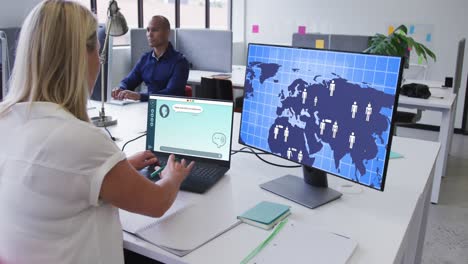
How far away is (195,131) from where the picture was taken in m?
1.47

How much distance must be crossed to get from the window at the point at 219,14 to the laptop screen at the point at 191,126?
498cm

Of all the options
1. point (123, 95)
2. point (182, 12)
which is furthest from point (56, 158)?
point (182, 12)

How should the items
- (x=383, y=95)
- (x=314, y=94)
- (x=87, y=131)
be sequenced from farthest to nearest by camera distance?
(x=314, y=94) < (x=383, y=95) < (x=87, y=131)

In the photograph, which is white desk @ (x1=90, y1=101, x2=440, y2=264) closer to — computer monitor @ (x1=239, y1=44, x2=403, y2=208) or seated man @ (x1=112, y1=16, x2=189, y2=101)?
computer monitor @ (x1=239, y1=44, x2=403, y2=208)

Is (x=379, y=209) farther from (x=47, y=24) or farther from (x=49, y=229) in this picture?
(x=47, y=24)

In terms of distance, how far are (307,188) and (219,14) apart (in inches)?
212

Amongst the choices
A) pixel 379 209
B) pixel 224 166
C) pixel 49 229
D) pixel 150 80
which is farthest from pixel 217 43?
pixel 49 229

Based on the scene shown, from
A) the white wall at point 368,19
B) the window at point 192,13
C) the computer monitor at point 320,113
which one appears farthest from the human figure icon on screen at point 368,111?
the window at point 192,13

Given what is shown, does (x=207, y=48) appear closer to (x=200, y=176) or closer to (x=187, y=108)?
(x=187, y=108)

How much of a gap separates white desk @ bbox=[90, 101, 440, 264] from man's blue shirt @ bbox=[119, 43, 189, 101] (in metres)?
1.47

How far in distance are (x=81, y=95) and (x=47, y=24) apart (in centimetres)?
16

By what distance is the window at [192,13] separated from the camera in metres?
5.76

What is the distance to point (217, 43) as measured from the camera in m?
4.25

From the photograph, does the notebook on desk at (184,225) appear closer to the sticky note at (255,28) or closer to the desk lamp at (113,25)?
the desk lamp at (113,25)
